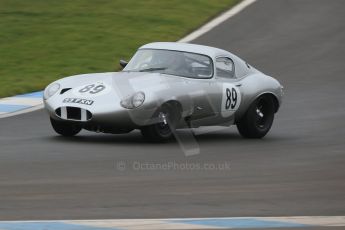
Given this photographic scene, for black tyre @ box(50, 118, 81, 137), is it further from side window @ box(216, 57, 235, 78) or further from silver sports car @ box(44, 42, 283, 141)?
side window @ box(216, 57, 235, 78)

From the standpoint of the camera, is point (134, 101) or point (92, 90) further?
point (92, 90)

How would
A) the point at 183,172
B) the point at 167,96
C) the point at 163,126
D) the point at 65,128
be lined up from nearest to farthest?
the point at 183,172, the point at 167,96, the point at 163,126, the point at 65,128

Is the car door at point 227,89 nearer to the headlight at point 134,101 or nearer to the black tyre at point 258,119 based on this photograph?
the black tyre at point 258,119

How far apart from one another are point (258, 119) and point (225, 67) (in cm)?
82

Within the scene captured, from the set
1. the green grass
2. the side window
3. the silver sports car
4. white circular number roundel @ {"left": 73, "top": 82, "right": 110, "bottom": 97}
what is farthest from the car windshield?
the green grass

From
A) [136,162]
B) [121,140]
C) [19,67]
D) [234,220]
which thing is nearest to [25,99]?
[19,67]

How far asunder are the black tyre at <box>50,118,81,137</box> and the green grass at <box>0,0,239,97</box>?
436 centimetres

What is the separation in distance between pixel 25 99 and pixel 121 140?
4.27 metres

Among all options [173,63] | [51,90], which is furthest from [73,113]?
[173,63]

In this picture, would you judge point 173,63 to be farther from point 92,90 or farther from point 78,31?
point 78,31

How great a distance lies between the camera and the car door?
41.1 feet

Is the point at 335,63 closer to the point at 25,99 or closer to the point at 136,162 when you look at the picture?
the point at 25,99

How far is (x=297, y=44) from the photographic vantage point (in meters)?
22.1

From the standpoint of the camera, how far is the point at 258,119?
13.1 metres
